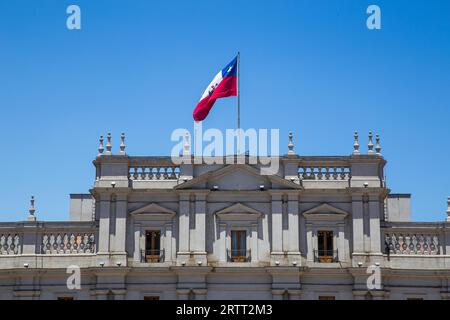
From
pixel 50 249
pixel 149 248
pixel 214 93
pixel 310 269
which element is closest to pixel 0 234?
pixel 50 249

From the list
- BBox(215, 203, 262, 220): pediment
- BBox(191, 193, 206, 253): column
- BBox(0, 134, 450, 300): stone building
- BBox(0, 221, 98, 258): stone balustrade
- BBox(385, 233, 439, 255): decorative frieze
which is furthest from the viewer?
BBox(0, 221, 98, 258): stone balustrade

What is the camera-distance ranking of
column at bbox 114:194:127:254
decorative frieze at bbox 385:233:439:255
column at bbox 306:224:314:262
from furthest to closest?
decorative frieze at bbox 385:233:439:255, column at bbox 114:194:127:254, column at bbox 306:224:314:262

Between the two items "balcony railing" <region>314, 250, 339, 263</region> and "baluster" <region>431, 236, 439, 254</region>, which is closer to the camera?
"balcony railing" <region>314, 250, 339, 263</region>

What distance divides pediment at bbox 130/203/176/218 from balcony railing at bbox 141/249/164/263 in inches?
78.3

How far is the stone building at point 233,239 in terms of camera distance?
45062mm

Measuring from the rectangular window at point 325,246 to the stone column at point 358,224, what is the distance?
1332 mm

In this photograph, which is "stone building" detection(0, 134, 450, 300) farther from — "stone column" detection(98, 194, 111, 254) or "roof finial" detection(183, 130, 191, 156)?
"roof finial" detection(183, 130, 191, 156)

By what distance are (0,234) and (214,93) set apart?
14.5 m

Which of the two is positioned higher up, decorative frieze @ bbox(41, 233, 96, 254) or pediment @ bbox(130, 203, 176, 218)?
pediment @ bbox(130, 203, 176, 218)

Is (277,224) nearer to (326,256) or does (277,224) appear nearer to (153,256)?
(326,256)

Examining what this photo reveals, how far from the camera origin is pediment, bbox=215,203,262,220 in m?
46.0

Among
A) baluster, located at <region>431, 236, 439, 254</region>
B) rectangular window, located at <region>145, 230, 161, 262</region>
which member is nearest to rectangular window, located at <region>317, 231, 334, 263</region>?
baluster, located at <region>431, 236, 439, 254</region>
